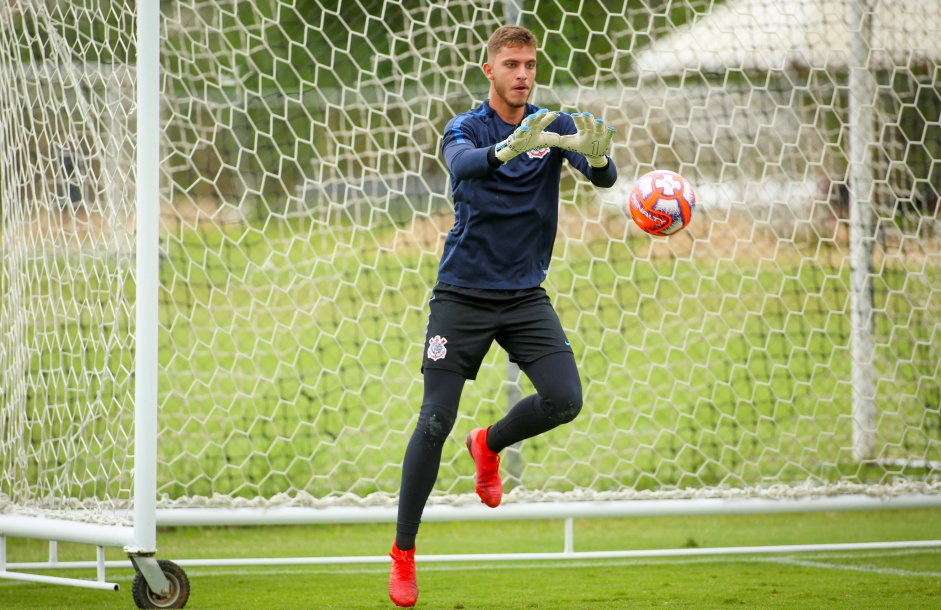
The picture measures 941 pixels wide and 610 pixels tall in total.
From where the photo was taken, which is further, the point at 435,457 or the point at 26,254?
the point at 26,254

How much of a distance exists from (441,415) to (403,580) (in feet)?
1.92

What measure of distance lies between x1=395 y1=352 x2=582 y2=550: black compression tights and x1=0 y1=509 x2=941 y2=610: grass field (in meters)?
0.54

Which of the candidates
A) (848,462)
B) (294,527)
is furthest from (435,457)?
(848,462)

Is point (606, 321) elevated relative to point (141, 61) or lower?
lower

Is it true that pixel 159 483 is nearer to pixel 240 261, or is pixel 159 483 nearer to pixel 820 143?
pixel 240 261

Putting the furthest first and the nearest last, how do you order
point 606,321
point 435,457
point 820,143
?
point 606,321, point 820,143, point 435,457

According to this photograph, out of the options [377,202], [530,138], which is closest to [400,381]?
[377,202]

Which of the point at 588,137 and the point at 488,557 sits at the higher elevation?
the point at 588,137

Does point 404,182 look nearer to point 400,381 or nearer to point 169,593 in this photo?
point 400,381

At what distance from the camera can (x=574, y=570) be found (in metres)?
4.88

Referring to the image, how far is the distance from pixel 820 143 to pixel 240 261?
5.00 meters

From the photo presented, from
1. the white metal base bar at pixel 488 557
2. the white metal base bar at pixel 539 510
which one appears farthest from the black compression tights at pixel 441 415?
the white metal base bar at pixel 539 510

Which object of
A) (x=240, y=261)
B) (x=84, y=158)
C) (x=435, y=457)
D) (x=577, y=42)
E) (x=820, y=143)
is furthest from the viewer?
(x=240, y=261)

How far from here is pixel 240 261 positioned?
8.88m
